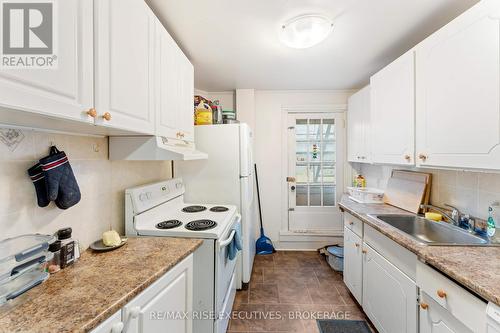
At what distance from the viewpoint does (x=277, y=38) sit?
1796 mm

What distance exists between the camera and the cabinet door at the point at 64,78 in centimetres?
64

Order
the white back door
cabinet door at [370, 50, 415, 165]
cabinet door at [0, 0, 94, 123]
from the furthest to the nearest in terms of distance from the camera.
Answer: the white back door → cabinet door at [370, 50, 415, 165] → cabinet door at [0, 0, 94, 123]

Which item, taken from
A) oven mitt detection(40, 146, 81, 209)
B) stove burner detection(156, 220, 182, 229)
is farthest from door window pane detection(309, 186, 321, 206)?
oven mitt detection(40, 146, 81, 209)

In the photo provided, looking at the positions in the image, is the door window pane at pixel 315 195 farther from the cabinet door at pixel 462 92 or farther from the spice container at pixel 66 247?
the spice container at pixel 66 247

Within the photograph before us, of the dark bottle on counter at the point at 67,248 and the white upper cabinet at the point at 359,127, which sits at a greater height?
the white upper cabinet at the point at 359,127

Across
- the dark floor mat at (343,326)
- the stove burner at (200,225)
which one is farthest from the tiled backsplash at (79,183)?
the dark floor mat at (343,326)

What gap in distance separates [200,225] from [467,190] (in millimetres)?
1946

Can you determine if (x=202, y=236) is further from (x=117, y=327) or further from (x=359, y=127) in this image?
(x=359, y=127)

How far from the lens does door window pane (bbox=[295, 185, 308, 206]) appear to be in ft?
10.7

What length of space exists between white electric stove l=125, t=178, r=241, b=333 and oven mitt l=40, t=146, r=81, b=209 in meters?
0.41

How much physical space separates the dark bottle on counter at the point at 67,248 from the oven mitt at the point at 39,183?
0.53ft

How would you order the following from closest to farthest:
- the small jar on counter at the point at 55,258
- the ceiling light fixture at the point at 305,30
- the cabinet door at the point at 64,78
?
the cabinet door at the point at 64,78 < the small jar on counter at the point at 55,258 < the ceiling light fixture at the point at 305,30

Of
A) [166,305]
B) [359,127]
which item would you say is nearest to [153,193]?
[166,305]

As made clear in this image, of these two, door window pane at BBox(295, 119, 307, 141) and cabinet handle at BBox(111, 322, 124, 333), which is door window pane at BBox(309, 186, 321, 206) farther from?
cabinet handle at BBox(111, 322, 124, 333)
